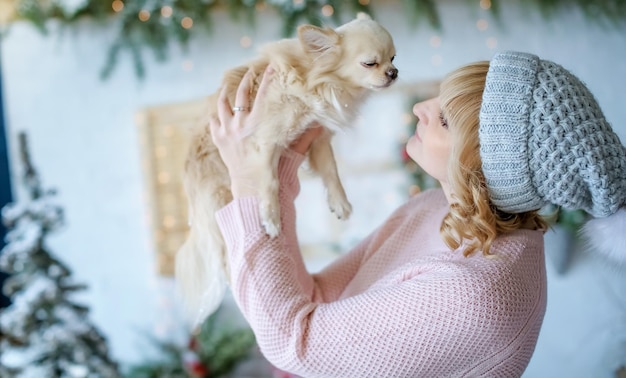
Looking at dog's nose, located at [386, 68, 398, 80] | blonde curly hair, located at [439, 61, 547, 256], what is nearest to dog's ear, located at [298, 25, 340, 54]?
dog's nose, located at [386, 68, 398, 80]

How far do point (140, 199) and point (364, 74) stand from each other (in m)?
2.34

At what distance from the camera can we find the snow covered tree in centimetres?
248

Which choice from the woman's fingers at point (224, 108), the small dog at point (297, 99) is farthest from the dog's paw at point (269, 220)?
the woman's fingers at point (224, 108)

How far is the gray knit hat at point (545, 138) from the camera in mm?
852

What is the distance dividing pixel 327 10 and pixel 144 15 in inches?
36.6

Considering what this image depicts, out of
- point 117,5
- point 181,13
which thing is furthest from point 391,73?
point 117,5

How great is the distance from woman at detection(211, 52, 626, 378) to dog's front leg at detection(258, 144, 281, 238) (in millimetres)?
16

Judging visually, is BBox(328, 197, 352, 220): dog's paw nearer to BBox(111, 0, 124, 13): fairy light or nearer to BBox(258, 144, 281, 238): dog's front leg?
BBox(258, 144, 281, 238): dog's front leg

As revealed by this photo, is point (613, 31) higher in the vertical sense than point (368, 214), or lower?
higher

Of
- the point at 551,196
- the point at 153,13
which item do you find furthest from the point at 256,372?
the point at 551,196

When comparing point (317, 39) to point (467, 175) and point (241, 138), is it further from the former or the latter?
point (467, 175)

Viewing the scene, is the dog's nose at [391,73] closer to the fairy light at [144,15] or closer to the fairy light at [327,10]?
the fairy light at [327,10]

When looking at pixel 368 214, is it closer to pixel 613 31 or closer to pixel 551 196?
pixel 613 31

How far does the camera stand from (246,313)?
101cm
